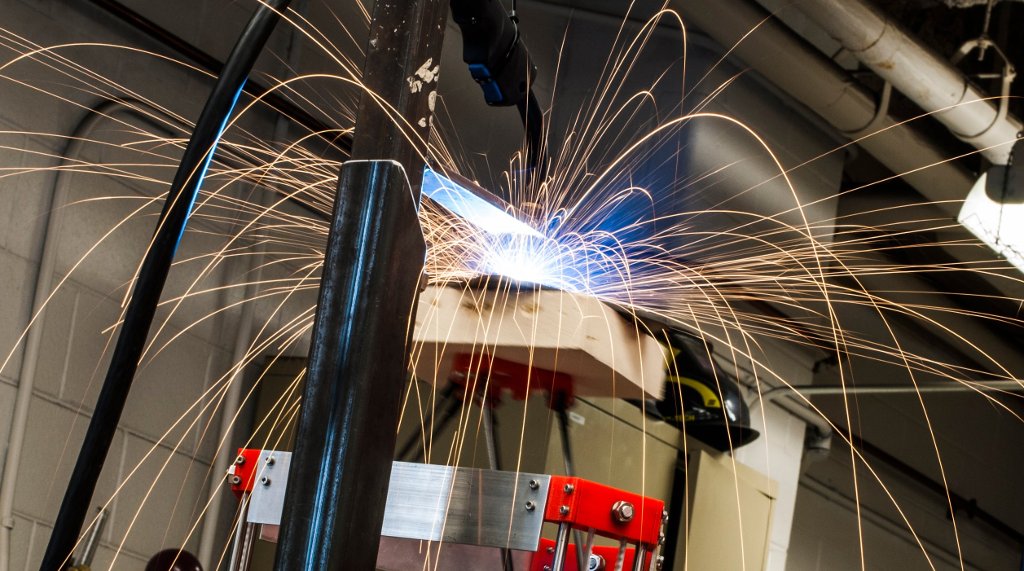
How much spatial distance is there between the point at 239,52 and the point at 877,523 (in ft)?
21.7

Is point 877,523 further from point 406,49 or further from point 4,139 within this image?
point 406,49

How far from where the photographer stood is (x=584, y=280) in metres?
1.81

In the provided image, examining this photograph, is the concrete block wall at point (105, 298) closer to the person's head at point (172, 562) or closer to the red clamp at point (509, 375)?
the person's head at point (172, 562)

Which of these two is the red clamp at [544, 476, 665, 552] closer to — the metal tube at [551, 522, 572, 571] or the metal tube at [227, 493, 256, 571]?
the metal tube at [551, 522, 572, 571]

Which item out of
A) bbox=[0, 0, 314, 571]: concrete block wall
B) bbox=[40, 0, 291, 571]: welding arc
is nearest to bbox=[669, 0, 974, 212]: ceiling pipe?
bbox=[0, 0, 314, 571]: concrete block wall

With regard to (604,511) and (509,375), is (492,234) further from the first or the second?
(604,511)

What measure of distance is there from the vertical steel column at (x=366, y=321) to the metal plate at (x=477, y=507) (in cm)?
57

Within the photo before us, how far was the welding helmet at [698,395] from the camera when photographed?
12.5ft

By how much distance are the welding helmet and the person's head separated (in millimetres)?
1901

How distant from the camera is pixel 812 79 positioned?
3676 millimetres

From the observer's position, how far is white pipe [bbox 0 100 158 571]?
245cm

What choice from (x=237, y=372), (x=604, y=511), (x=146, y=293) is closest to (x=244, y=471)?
(x=604, y=511)

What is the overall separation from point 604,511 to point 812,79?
96.9 inches

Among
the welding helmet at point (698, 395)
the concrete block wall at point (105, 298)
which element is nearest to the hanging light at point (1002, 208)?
the welding helmet at point (698, 395)
